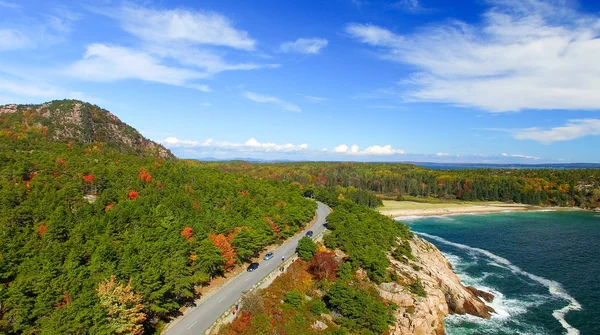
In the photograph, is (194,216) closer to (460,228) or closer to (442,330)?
(442,330)

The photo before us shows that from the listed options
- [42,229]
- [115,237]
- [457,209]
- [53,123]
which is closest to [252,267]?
[115,237]

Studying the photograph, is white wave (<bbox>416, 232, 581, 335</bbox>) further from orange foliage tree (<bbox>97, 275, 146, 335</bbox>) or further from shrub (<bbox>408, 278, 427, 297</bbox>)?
orange foliage tree (<bbox>97, 275, 146, 335</bbox>)

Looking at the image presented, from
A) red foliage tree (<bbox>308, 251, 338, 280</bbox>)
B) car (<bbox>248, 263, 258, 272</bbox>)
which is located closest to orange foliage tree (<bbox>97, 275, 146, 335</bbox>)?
car (<bbox>248, 263, 258, 272</bbox>)

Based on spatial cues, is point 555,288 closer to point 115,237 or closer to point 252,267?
point 252,267

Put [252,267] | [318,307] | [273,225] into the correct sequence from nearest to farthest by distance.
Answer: [318,307], [252,267], [273,225]

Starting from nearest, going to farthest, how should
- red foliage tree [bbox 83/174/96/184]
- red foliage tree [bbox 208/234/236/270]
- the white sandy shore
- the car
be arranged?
red foliage tree [bbox 208/234/236/270]
the car
red foliage tree [bbox 83/174/96/184]
the white sandy shore

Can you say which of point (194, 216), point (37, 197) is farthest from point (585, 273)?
point (37, 197)
